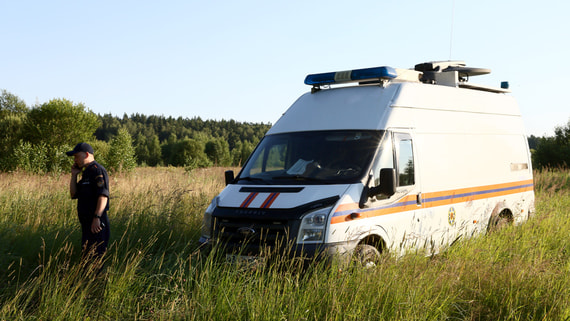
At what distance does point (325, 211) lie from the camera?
4953mm

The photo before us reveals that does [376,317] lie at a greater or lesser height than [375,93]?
lesser

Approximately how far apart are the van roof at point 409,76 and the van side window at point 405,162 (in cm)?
91

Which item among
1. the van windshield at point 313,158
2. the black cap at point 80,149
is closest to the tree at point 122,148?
the black cap at point 80,149

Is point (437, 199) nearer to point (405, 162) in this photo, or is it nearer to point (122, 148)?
point (405, 162)

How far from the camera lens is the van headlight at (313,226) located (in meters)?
4.93

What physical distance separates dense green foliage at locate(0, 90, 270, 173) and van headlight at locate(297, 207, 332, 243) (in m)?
7.31

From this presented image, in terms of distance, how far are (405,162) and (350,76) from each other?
5.03 feet

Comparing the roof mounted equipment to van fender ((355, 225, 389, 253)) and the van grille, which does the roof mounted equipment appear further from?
the van grille

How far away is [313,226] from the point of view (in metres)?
4.94

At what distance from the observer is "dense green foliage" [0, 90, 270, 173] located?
2695cm

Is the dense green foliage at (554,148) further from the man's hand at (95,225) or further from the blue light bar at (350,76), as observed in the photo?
the man's hand at (95,225)

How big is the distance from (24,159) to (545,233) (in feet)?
72.6

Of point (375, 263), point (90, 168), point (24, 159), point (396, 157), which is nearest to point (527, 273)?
point (375, 263)

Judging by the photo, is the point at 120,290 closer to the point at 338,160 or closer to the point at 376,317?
the point at 376,317
